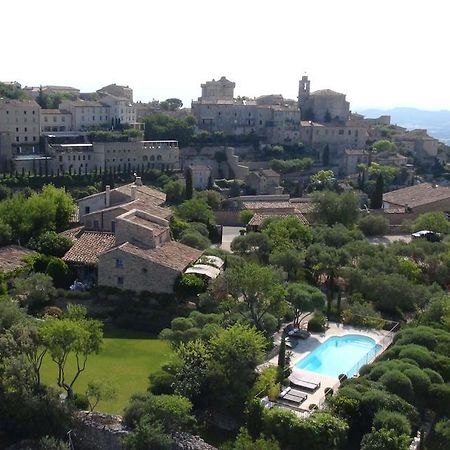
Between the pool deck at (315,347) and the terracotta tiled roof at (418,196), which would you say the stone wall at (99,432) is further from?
the terracotta tiled roof at (418,196)

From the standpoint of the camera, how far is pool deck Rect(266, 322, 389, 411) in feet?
77.6

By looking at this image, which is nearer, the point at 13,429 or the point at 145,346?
the point at 13,429

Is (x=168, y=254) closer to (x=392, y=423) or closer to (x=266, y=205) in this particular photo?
(x=392, y=423)

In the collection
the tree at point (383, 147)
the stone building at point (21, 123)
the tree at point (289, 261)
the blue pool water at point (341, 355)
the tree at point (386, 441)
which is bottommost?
the blue pool water at point (341, 355)

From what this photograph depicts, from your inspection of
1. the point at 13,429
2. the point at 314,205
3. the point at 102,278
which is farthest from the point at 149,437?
the point at 314,205

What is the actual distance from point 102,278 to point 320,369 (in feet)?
42.0

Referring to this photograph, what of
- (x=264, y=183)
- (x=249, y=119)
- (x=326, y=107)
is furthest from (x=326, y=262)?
(x=326, y=107)

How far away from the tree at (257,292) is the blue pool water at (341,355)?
2571mm

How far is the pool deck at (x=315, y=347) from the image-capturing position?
2364 centimetres

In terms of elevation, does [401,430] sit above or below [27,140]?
below

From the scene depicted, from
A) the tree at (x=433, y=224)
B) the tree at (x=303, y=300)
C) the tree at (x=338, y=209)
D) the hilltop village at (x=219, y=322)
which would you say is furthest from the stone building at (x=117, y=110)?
the tree at (x=303, y=300)

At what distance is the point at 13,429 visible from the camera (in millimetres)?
21812

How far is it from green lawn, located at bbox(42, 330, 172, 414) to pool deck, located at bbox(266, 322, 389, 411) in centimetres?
512

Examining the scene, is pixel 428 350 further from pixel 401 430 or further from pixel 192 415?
pixel 192 415
